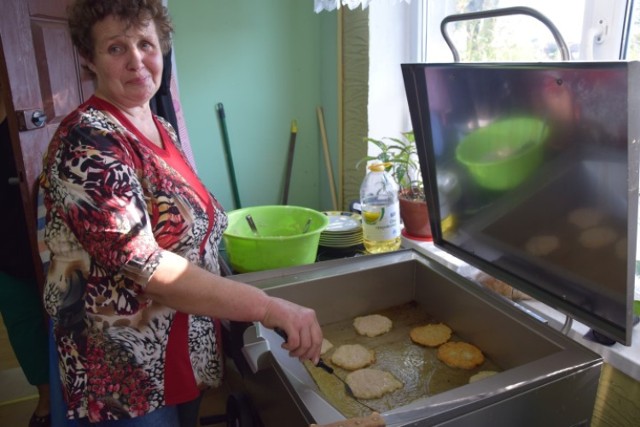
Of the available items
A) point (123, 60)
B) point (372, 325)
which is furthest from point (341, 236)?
point (123, 60)

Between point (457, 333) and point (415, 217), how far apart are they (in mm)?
429

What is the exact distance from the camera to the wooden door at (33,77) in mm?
1397

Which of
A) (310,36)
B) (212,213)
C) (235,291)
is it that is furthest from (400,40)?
(235,291)

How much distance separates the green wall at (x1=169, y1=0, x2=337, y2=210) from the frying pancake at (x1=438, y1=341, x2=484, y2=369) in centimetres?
145

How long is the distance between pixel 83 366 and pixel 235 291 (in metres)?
0.35

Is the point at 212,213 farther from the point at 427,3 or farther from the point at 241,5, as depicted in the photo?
the point at 241,5

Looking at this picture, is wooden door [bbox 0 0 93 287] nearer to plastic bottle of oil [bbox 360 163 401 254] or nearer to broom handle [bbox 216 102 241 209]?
broom handle [bbox 216 102 241 209]

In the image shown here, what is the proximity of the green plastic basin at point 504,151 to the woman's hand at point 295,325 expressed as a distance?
1.37 ft

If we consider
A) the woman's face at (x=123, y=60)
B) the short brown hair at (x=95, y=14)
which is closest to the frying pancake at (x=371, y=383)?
the woman's face at (x=123, y=60)

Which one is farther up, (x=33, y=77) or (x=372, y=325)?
(x=33, y=77)

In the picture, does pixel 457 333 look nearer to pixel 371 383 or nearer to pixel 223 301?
pixel 371 383

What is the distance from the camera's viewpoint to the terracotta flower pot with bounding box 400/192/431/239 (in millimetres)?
1388

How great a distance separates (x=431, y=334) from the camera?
104cm

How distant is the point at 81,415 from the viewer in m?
0.88
